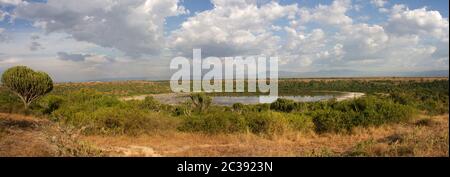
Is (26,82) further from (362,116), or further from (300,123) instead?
(362,116)

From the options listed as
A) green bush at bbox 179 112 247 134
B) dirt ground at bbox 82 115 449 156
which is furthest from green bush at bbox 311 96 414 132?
green bush at bbox 179 112 247 134

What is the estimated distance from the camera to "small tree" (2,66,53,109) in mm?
32469

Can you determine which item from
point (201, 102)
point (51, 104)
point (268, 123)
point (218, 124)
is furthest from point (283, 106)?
point (51, 104)

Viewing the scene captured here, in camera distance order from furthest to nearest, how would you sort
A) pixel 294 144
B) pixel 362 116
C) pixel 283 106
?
1. pixel 283 106
2. pixel 362 116
3. pixel 294 144

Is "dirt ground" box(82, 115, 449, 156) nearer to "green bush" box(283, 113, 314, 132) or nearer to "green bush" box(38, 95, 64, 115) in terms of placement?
"green bush" box(283, 113, 314, 132)

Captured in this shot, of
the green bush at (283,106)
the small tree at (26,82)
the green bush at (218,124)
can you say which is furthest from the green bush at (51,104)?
the green bush at (283,106)

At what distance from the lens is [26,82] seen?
107ft

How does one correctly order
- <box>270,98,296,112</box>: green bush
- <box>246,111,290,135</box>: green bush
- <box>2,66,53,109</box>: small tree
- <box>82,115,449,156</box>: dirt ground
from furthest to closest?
<box>2,66,53,109</box>: small tree → <box>270,98,296,112</box>: green bush → <box>246,111,290,135</box>: green bush → <box>82,115,449,156</box>: dirt ground

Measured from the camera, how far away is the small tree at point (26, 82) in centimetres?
3247
